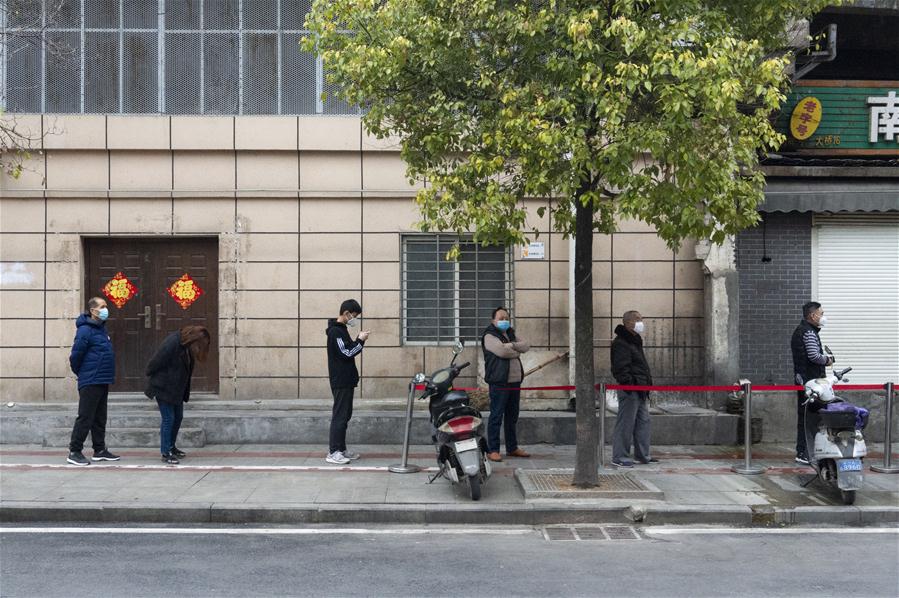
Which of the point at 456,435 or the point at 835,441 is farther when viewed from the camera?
the point at 835,441

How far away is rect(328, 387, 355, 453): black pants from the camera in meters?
9.59

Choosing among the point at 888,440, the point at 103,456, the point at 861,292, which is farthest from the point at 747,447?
the point at 103,456

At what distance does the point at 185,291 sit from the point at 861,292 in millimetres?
9807

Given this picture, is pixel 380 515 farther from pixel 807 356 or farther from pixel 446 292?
pixel 807 356

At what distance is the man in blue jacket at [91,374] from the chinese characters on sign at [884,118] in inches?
426

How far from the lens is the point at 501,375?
32.3ft

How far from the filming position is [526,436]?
1105cm

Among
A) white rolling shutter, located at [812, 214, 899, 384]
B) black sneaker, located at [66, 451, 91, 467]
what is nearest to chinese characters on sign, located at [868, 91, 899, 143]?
white rolling shutter, located at [812, 214, 899, 384]

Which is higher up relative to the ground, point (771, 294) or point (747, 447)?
point (771, 294)

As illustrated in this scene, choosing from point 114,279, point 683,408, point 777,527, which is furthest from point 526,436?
point 114,279

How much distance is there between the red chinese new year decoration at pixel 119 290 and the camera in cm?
1188

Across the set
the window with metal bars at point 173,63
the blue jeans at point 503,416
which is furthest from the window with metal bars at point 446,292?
the window with metal bars at point 173,63

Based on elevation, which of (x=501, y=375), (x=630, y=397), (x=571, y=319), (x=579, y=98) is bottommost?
(x=630, y=397)

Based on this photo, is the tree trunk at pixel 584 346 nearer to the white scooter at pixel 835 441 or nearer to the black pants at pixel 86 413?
the white scooter at pixel 835 441
